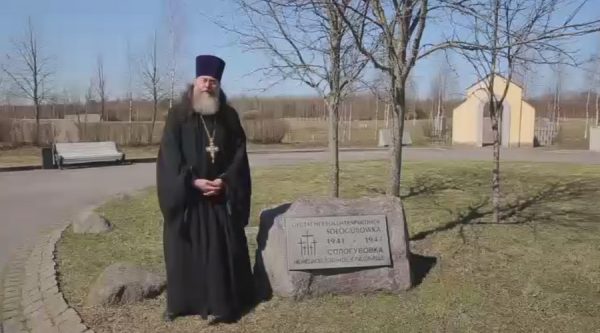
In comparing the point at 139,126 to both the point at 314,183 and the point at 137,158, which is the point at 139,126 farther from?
the point at 314,183

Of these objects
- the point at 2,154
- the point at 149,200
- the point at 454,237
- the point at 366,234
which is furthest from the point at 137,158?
the point at 366,234

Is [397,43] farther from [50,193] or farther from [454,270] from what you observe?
[50,193]

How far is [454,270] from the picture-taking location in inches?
225

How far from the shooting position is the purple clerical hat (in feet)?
14.3

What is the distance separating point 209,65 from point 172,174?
817 millimetres

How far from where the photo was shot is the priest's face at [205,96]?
14.3 ft

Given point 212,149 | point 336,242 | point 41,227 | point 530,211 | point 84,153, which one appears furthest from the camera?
point 84,153

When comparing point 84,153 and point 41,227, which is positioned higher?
point 84,153

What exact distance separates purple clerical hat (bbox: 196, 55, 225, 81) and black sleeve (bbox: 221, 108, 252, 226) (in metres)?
0.32

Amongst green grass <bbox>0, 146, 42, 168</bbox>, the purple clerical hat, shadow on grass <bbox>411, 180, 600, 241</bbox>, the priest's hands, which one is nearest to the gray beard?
the purple clerical hat

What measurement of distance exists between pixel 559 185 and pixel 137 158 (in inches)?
573

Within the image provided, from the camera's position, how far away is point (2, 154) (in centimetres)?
2336

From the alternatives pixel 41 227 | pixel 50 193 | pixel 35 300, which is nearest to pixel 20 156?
pixel 50 193

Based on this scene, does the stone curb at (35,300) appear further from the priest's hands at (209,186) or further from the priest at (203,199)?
the priest's hands at (209,186)
